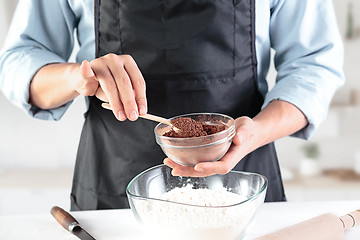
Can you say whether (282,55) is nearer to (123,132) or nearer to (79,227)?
(123,132)

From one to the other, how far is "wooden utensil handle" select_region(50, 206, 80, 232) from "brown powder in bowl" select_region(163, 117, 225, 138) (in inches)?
10.3

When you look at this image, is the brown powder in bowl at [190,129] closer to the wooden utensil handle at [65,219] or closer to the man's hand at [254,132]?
the man's hand at [254,132]

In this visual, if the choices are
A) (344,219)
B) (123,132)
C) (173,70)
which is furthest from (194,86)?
(344,219)

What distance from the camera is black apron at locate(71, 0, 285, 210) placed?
108 centimetres

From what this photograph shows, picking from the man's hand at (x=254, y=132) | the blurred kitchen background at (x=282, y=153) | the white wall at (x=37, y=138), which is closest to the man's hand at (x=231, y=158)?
the man's hand at (x=254, y=132)

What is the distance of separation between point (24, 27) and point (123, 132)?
1.19 feet

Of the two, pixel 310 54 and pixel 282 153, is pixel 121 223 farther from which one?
pixel 282 153

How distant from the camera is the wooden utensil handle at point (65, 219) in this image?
909 mm

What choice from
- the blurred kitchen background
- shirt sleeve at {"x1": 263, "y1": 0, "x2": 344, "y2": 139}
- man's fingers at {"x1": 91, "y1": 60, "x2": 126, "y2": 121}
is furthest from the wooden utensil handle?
the blurred kitchen background

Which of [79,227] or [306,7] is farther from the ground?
[306,7]

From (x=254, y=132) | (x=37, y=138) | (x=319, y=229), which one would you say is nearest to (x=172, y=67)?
(x=254, y=132)

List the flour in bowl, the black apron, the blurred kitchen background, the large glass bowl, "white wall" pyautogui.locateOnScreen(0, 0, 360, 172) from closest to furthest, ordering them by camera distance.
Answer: the large glass bowl < the flour in bowl < the black apron < the blurred kitchen background < "white wall" pyautogui.locateOnScreen(0, 0, 360, 172)

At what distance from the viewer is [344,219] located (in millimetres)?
880

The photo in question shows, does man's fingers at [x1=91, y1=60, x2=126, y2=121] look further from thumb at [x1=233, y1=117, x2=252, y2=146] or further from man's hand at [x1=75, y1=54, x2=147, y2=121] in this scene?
thumb at [x1=233, y1=117, x2=252, y2=146]
